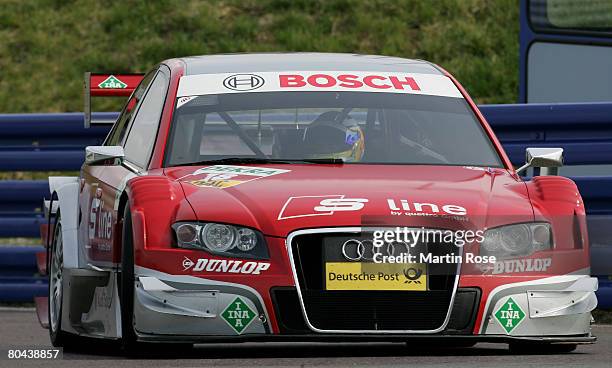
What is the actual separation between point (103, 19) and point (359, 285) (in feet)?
66.9

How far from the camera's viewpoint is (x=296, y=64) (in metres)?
9.07

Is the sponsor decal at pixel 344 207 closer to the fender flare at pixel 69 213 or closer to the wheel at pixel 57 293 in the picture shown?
the fender flare at pixel 69 213

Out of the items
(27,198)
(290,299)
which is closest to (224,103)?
(290,299)

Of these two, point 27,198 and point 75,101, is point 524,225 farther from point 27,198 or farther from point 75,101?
point 75,101

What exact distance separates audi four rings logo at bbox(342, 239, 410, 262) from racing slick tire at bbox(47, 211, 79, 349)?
6.91 ft

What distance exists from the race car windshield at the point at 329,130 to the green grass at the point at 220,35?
15.9m

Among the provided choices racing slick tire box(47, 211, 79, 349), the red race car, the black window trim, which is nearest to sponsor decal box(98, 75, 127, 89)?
the black window trim

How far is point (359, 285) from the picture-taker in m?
7.20

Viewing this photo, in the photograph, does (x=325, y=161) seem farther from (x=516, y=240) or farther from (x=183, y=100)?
(x=516, y=240)

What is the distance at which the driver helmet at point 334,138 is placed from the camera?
27.5ft

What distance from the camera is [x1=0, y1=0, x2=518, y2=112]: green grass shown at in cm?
2542

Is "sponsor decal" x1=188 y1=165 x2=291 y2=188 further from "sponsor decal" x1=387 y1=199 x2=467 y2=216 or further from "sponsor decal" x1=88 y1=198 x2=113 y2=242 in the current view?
"sponsor decal" x1=387 y1=199 x2=467 y2=216

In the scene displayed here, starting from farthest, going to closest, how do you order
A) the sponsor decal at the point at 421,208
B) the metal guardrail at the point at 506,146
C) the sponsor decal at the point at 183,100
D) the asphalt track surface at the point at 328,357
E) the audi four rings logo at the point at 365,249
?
the metal guardrail at the point at 506,146, the sponsor decal at the point at 183,100, the asphalt track surface at the point at 328,357, the sponsor decal at the point at 421,208, the audi four rings logo at the point at 365,249

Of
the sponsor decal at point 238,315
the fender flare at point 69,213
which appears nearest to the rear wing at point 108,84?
the fender flare at point 69,213
